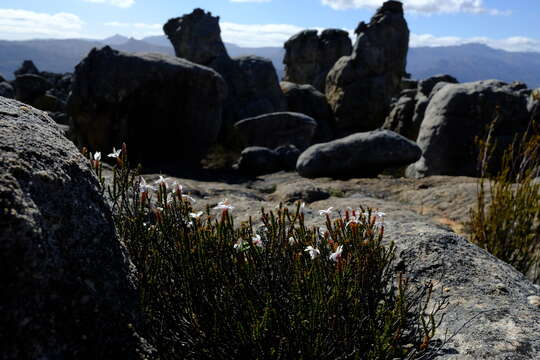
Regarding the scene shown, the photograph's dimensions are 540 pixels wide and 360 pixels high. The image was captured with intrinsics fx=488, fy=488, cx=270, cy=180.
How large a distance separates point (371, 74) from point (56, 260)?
28.4m

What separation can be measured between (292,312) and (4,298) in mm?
1381

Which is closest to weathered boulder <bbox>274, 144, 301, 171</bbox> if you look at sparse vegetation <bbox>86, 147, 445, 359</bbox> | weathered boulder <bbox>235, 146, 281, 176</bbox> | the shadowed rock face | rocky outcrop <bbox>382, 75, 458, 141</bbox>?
weathered boulder <bbox>235, 146, 281, 176</bbox>

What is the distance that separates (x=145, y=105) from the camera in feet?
41.1

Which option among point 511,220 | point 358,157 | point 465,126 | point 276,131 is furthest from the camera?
point 276,131

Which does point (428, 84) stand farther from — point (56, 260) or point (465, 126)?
point (56, 260)

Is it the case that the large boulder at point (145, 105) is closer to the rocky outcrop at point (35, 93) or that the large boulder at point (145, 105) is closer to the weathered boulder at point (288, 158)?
the weathered boulder at point (288, 158)

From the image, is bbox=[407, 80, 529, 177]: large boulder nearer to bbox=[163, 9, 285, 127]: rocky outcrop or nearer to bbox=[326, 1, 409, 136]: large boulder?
bbox=[163, 9, 285, 127]: rocky outcrop

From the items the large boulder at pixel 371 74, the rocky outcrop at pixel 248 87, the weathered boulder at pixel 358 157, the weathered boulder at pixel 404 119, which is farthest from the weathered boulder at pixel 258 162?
the large boulder at pixel 371 74

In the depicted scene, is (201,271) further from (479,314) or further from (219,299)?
(479,314)

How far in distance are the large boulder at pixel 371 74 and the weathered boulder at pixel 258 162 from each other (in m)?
13.3

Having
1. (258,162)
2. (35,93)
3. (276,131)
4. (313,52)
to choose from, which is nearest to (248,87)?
(276,131)

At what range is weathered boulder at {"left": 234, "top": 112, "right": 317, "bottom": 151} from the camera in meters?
16.8

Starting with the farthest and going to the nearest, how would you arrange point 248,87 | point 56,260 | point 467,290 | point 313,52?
point 313,52 → point 248,87 → point 467,290 → point 56,260

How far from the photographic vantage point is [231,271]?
264 centimetres
